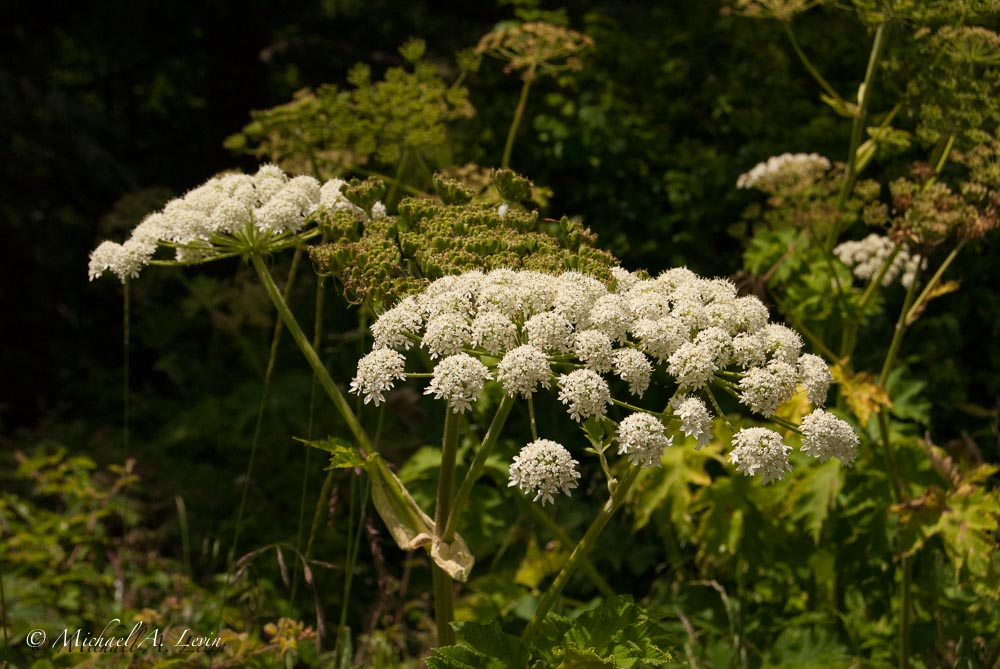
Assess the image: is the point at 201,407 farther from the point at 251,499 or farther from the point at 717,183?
the point at 717,183

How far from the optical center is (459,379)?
281 cm

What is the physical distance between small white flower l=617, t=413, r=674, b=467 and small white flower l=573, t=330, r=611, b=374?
19cm

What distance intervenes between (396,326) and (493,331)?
11.2 inches

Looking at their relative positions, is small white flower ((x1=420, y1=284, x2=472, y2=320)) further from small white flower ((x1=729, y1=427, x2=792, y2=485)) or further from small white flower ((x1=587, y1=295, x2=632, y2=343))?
small white flower ((x1=729, y1=427, x2=792, y2=485))

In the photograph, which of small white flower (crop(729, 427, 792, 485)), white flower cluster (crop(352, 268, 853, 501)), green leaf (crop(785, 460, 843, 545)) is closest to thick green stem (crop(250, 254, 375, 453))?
white flower cluster (crop(352, 268, 853, 501))

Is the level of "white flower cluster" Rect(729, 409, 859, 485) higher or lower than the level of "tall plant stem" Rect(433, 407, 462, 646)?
higher

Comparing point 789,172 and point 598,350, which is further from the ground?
point 598,350

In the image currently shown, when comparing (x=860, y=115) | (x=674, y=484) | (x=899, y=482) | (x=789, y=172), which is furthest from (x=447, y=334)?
(x=789, y=172)

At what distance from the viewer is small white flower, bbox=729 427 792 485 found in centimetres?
277

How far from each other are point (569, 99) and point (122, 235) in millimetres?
3731

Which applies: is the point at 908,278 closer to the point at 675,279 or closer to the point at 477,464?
the point at 675,279

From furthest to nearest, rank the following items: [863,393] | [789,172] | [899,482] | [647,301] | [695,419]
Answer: [789,172]
[899,482]
[863,393]
[647,301]
[695,419]

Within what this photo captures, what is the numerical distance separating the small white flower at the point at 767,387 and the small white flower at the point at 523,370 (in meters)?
0.56

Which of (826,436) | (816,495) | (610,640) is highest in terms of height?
(826,436)
